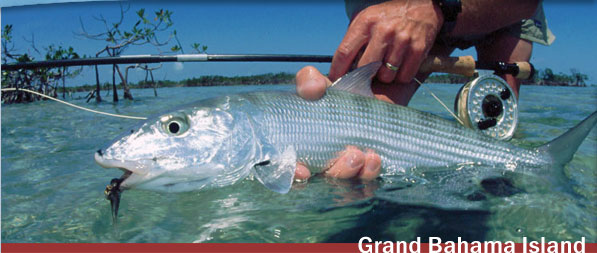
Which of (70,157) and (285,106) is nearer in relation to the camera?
(285,106)

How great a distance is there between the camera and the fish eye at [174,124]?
160 centimetres

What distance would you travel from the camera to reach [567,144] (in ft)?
6.76

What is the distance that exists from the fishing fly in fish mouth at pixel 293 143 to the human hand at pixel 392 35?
0.63 ft

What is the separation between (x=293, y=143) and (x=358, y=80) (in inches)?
22.5

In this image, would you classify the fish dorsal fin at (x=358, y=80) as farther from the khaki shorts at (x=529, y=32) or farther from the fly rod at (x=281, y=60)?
the khaki shorts at (x=529, y=32)

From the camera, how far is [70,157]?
3.07 meters

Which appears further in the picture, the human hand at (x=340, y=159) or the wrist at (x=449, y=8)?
the wrist at (x=449, y=8)

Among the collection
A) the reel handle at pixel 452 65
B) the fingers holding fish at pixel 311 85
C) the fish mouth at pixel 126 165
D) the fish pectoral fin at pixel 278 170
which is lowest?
the fish pectoral fin at pixel 278 170

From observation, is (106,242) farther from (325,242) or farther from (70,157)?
(70,157)

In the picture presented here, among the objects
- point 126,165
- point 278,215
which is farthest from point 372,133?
point 126,165

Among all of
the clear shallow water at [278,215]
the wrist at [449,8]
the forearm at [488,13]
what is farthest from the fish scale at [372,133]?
the forearm at [488,13]

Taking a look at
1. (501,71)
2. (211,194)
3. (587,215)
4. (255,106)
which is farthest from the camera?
(501,71)

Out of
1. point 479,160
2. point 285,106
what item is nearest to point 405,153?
point 479,160

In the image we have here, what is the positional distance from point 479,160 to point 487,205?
18.1 inches
